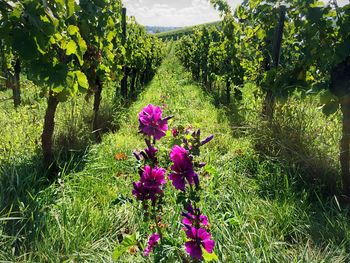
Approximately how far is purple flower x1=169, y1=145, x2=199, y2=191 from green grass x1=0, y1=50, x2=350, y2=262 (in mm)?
327

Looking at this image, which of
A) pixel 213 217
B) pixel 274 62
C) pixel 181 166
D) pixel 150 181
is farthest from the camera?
pixel 274 62

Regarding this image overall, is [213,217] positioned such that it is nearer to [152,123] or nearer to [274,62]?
[152,123]

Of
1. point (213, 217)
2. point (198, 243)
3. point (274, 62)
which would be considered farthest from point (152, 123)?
point (274, 62)

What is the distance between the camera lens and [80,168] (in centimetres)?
383

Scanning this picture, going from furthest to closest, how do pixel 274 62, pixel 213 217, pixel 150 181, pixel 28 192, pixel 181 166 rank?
pixel 274 62
pixel 28 192
pixel 213 217
pixel 150 181
pixel 181 166

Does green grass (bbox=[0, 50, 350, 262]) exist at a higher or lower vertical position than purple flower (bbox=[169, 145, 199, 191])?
lower

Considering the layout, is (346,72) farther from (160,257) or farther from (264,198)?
(160,257)

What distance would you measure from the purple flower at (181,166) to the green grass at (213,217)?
33 cm

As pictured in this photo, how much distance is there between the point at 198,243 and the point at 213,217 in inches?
44.3

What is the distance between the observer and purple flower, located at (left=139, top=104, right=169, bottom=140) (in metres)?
1.69

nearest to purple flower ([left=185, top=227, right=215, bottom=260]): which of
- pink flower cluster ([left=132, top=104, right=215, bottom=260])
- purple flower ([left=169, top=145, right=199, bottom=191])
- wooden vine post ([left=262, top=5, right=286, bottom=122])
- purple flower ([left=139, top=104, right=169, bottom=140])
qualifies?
pink flower cluster ([left=132, top=104, right=215, bottom=260])

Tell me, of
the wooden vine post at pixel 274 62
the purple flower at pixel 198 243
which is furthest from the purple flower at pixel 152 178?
the wooden vine post at pixel 274 62

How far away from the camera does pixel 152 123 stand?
1707 mm

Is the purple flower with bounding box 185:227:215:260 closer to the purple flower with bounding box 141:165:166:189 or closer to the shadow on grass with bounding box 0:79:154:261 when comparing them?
the purple flower with bounding box 141:165:166:189
